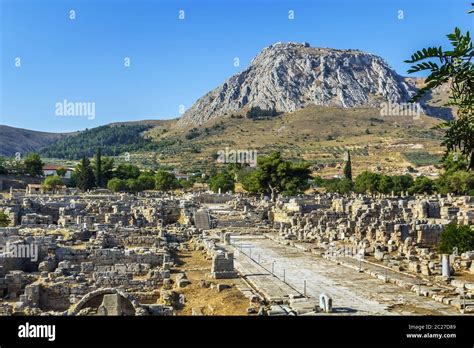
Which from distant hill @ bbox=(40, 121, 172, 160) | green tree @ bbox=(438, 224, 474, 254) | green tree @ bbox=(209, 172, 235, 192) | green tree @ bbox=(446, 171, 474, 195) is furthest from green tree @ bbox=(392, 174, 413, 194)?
distant hill @ bbox=(40, 121, 172, 160)

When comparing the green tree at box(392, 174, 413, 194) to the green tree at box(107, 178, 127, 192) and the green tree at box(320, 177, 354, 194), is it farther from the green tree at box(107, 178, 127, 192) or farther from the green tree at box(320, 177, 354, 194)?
the green tree at box(107, 178, 127, 192)

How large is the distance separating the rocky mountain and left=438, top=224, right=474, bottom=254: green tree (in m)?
147

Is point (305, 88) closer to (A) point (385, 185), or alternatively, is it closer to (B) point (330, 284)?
(A) point (385, 185)

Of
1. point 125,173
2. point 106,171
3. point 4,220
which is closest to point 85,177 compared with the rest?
point 106,171

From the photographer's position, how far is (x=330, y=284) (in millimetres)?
17516

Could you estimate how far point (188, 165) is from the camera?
105875mm

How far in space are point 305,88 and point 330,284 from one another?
169632 millimetres

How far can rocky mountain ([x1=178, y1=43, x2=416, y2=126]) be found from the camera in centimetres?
17725

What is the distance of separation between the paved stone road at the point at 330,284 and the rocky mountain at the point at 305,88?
148 meters

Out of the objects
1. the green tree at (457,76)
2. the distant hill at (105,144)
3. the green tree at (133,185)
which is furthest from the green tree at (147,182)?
the distant hill at (105,144)

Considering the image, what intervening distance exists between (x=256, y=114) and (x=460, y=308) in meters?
144
